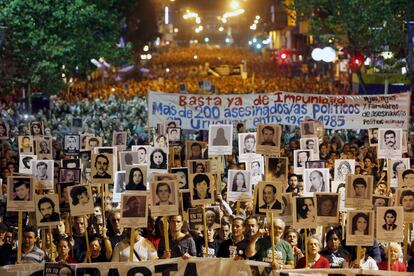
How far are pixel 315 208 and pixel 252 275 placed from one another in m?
1.85

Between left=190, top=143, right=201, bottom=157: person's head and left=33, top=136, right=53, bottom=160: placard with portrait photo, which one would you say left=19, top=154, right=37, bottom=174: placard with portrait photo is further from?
left=190, top=143, right=201, bottom=157: person's head

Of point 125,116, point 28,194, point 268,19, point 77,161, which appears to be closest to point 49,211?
point 28,194

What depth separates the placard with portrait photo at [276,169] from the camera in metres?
15.5

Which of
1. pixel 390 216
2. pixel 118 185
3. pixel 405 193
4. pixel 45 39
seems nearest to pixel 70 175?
pixel 118 185

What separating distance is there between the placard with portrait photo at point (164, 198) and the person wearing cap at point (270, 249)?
1.04 meters

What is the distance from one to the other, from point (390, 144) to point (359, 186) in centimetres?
451

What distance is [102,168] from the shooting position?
1580 centimetres

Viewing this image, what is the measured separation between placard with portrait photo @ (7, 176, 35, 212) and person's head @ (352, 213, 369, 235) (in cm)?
354

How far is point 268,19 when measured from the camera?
148m

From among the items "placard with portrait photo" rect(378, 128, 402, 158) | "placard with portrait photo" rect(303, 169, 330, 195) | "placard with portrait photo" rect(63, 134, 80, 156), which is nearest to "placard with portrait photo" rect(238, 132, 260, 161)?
"placard with portrait photo" rect(378, 128, 402, 158)

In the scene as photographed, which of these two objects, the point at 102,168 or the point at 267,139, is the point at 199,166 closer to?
the point at 102,168

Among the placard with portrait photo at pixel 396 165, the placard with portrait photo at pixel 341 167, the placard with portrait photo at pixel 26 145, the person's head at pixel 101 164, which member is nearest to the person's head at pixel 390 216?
the placard with portrait photo at pixel 341 167

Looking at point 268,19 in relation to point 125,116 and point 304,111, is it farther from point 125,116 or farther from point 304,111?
point 304,111

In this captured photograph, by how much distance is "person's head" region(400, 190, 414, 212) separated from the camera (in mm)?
13156
